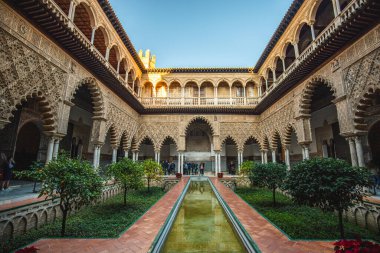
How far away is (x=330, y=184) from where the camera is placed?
4.23 metres

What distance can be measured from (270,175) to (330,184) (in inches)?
140

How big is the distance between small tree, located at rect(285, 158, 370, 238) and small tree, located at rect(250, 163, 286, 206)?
111 inches

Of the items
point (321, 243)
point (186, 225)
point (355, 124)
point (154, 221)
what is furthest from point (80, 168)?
point (355, 124)

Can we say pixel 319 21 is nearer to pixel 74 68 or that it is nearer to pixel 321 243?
pixel 321 243

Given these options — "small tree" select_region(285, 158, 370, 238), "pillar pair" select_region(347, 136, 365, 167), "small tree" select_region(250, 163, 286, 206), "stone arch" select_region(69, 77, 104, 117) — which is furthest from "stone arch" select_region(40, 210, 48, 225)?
"pillar pair" select_region(347, 136, 365, 167)

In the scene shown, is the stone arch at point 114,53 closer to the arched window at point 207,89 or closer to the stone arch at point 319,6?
the arched window at point 207,89

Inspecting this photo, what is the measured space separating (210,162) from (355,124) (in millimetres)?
13548

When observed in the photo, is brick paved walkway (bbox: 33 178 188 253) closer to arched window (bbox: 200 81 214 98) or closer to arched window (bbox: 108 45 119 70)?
arched window (bbox: 108 45 119 70)

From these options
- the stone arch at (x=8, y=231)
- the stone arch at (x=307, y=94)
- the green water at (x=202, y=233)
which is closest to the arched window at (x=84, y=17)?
the stone arch at (x=8, y=231)

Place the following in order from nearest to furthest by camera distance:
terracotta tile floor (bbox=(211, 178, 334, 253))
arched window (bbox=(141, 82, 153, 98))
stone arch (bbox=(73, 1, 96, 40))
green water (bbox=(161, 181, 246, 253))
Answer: terracotta tile floor (bbox=(211, 178, 334, 253))
green water (bbox=(161, 181, 246, 253))
stone arch (bbox=(73, 1, 96, 40))
arched window (bbox=(141, 82, 153, 98))


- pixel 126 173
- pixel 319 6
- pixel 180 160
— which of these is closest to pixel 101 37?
pixel 126 173

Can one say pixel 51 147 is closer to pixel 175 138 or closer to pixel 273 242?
pixel 273 242

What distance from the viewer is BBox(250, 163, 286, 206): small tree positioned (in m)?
7.60

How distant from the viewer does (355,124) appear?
700 cm
